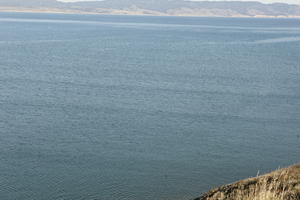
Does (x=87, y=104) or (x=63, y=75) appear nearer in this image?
(x=87, y=104)

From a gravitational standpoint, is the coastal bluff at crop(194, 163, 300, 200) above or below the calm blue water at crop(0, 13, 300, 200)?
below

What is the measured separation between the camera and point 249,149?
3838 centimetres

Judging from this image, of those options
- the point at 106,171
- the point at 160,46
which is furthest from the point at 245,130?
the point at 160,46

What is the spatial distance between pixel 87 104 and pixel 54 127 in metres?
8.70

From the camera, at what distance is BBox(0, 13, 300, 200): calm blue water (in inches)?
1256

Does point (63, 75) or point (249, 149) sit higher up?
point (63, 75)

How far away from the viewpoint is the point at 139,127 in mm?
42688

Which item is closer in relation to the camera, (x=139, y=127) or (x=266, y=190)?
(x=266, y=190)

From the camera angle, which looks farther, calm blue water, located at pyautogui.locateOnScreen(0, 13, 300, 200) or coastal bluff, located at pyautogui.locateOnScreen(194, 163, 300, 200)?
calm blue water, located at pyautogui.locateOnScreen(0, 13, 300, 200)

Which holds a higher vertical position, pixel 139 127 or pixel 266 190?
pixel 139 127

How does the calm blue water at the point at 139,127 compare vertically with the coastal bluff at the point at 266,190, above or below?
above

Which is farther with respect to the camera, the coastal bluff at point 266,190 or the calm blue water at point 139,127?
the calm blue water at point 139,127

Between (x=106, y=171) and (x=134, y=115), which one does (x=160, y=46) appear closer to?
(x=134, y=115)

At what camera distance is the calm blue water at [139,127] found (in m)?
31.9
